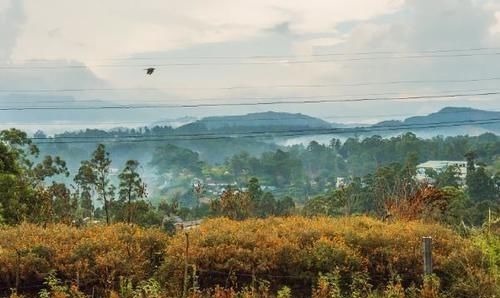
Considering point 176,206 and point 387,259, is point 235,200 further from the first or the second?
point 176,206

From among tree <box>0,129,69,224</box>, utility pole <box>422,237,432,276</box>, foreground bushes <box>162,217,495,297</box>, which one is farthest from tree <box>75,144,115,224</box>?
utility pole <box>422,237,432,276</box>

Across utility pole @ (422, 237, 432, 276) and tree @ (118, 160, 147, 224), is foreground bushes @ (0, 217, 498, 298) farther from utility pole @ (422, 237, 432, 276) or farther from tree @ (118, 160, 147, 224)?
tree @ (118, 160, 147, 224)

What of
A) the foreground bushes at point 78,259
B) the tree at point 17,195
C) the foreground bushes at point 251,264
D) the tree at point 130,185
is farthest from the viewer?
the tree at point 130,185

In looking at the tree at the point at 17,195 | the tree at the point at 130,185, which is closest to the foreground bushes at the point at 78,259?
the tree at the point at 17,195

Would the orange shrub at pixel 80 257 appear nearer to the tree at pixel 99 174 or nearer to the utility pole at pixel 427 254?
the utility pole at pixel 427 254

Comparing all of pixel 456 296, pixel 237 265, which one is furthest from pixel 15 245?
pixel 456 296

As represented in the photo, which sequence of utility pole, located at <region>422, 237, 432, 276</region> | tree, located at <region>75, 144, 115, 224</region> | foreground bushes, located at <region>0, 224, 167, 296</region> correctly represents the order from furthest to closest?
tree, located at <region>75, 144, 115, 224</region> < foreground bushes, located at <region>0, 224, 167, 296</region> < utility pole, located at <region>422, 237, 432, 276</region>
